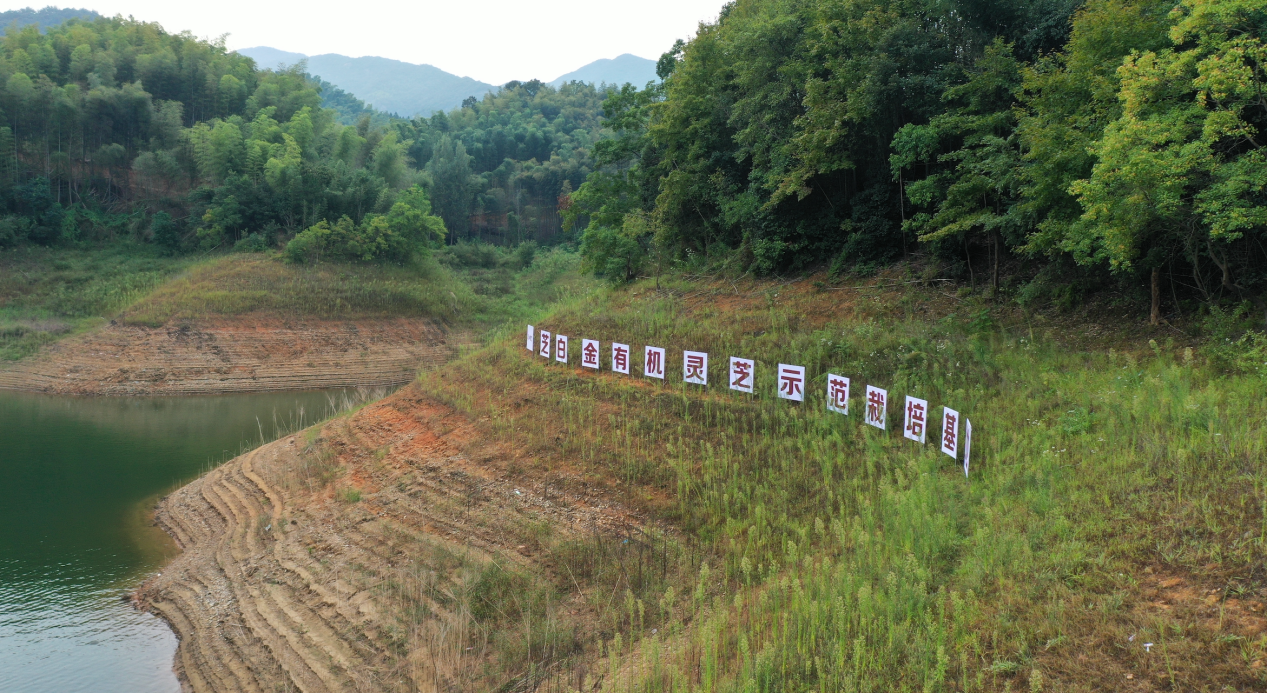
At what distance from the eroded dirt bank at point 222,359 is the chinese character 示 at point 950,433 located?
23350 mm

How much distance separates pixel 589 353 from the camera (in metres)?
17.2

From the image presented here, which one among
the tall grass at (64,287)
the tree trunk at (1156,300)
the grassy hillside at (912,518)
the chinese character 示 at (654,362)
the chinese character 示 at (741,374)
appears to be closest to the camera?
the grassy hillside at (912,518)

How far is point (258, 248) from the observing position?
42312 millimetres

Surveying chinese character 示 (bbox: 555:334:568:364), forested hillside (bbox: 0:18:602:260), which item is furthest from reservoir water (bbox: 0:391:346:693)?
forested hillside (bbox: 0:18:602:260)

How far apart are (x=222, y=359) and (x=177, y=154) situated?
21987mm

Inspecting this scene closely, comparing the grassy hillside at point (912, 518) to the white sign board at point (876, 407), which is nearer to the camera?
the grassy hillside at point (912, 518)

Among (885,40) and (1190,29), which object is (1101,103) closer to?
(1190,29)

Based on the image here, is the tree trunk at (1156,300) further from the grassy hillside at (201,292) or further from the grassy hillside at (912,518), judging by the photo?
the grassy hillside at (201,292)

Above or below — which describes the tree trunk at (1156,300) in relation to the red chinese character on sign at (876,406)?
above

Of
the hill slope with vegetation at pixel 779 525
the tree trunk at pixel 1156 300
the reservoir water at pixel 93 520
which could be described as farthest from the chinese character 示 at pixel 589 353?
the tree trunk at pixel 1156 300

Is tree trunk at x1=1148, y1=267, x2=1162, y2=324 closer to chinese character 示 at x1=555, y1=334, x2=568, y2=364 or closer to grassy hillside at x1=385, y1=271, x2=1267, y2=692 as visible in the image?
grassy hillside at x1=385, y1=271, x2=1267, y2=692

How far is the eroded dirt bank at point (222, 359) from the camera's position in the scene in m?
30.9

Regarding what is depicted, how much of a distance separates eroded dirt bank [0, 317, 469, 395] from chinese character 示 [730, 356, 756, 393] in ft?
62.1

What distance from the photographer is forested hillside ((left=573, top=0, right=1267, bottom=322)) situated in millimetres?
9969
